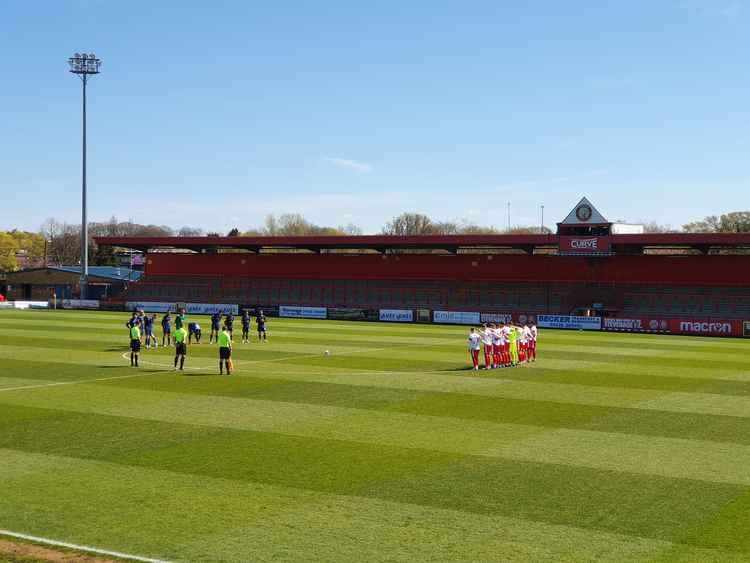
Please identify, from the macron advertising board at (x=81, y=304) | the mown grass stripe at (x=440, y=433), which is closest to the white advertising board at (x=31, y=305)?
the macron advertising board at (x=81, y=304)

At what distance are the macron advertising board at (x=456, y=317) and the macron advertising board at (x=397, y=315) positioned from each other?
2.02 m

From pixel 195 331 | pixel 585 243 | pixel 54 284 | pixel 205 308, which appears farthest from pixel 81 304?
pixel 585 243

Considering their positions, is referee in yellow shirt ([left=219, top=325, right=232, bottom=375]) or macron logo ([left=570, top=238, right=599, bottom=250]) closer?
referee in yellow shirt ([left=219, top=325, right=232, bottom=375])

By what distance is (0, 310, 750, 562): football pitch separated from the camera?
11.8m

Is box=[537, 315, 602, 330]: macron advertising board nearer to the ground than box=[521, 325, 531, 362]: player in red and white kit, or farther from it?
nearer to the ground

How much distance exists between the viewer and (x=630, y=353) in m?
40.2

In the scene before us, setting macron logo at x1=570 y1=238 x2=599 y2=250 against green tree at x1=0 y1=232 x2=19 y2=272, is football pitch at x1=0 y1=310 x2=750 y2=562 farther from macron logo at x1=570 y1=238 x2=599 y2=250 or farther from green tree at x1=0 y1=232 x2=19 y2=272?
green tree at x1=0 y1=232 x2=19 y2=272

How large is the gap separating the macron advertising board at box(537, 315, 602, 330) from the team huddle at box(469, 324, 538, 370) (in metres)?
26.7

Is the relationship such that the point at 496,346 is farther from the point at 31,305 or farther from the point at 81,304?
the point at 31,305

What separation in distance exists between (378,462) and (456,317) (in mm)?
49717

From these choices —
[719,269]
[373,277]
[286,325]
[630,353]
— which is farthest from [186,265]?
[630,353]

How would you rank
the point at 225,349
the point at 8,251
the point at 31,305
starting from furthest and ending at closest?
the point at 8,251 → the point at 31,305 → the point at 225,349

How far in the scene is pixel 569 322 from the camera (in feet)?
200

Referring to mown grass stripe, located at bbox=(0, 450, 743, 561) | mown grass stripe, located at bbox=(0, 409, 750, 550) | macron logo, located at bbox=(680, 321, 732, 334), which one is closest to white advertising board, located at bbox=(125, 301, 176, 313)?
macron logo, located at bbox=(680, 321, 732, 334)
